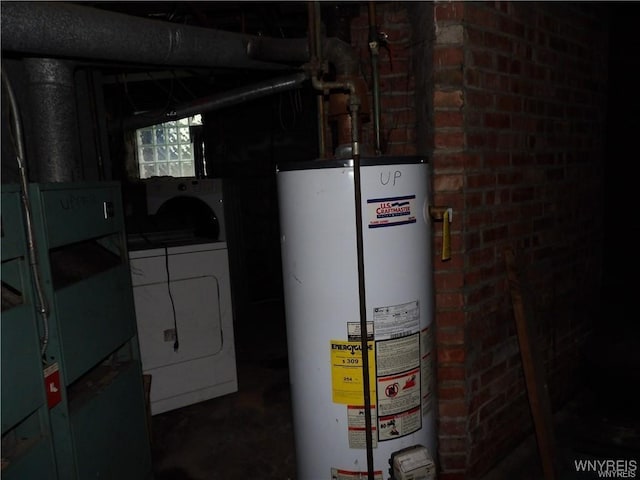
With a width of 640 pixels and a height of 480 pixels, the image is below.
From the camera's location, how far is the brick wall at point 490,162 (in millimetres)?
1771

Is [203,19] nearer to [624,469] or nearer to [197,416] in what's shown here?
[197,416]

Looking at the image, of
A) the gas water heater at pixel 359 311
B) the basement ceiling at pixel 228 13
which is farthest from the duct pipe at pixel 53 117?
the gas water heater at pixel 359 311

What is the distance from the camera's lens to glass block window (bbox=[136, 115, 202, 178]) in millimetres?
5246

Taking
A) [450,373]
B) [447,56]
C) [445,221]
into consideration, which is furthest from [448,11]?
[450,373]

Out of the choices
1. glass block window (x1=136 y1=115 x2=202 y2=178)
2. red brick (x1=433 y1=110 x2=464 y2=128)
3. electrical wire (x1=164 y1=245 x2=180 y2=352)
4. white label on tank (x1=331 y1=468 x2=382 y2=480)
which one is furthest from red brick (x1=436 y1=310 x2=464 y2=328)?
glass block window (x1=136 y1=115 x2=202 y2=178)

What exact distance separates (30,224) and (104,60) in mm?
882

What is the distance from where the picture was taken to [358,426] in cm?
156

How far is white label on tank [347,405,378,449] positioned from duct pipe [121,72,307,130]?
2.02 metres

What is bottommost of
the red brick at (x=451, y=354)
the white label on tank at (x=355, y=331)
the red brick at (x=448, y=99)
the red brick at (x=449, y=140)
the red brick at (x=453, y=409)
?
the red brick at (x=453, y=409)

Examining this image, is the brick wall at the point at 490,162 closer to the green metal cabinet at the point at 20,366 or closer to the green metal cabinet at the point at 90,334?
the green metal cabinet at the point at 90,334

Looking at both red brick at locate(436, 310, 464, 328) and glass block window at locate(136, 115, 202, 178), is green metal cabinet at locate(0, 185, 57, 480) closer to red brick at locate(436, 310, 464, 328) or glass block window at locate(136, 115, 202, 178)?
red brick at locate(436, 310, 464, 328)

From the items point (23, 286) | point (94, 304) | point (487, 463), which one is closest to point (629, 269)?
point (487, 463)

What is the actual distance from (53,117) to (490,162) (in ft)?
6.06

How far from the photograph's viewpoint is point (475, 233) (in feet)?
6.09
